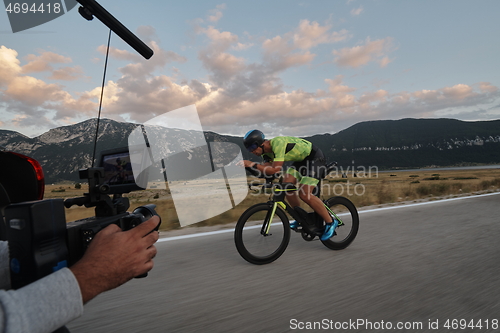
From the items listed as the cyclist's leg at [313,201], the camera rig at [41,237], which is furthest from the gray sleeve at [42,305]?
the cyclist's leg at [313,201]

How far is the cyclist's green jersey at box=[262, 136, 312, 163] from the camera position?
416 cm

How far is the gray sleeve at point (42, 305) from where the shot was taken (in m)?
0.81

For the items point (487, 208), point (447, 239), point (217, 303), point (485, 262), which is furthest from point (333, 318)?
point (487, 208)

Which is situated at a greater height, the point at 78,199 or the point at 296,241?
the point at 78,199

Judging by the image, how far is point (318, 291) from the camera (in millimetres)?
3018

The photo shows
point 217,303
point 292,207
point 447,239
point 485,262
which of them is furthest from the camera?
point 447,239

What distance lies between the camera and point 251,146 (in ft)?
13.7

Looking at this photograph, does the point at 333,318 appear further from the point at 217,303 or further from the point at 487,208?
the point at 487,208

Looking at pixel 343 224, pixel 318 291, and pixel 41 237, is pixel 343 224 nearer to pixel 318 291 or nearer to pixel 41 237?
pixel 318 291

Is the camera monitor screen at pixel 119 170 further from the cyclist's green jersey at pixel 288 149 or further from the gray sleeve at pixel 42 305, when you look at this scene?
the cyclist's green jersey at pixel 288 149

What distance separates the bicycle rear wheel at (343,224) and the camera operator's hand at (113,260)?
386 centimetres

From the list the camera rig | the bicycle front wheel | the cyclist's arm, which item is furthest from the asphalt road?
the camera rig

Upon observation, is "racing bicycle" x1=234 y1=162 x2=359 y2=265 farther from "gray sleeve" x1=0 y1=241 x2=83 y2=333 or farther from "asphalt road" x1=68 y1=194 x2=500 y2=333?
"gray sleeve" x1=0 y1=241 x2=83 y2=333

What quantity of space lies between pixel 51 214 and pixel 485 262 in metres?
4.57
